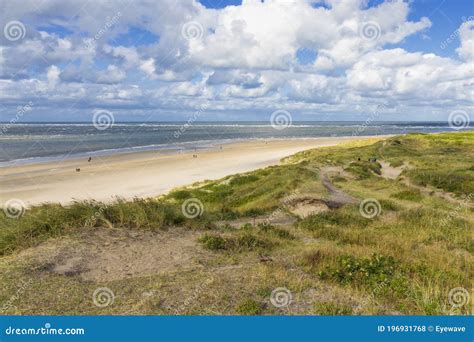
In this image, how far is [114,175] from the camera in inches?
1916

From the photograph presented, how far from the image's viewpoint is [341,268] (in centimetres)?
1070

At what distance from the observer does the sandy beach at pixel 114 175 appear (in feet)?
125

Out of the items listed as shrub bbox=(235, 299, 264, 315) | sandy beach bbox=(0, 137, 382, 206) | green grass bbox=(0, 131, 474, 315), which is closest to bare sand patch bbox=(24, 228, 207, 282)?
green grass bbox=(0, 131, 474, 315)

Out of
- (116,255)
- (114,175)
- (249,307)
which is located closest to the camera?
(249,307)

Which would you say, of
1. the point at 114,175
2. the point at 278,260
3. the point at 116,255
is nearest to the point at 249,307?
the point at 278,260

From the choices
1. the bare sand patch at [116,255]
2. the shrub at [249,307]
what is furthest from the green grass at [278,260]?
the bare sand patch at [116,255]

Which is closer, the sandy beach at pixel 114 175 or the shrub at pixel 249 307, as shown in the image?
the shrub at pixel 249 307

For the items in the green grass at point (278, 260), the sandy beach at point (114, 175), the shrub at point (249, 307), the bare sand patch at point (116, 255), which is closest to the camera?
the shrub at point (249, 307)

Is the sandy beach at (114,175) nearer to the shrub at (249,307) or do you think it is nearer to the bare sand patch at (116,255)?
the bare sand patch at (116,255)

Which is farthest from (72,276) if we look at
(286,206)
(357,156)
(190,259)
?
(357,156)

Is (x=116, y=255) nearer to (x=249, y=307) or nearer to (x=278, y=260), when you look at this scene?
(x=278, y=260)

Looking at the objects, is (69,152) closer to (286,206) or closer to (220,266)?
(286,206)

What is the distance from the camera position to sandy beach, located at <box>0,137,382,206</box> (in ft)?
125

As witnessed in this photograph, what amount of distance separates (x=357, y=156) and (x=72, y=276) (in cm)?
4321
